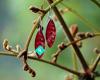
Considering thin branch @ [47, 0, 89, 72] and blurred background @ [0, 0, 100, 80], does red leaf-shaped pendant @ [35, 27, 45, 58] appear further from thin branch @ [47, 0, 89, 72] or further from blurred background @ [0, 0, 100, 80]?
blurred background @ [0, 0, 100, 80]

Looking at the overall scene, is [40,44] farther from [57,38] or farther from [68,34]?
[57,38]

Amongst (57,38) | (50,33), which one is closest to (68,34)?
(50,33)

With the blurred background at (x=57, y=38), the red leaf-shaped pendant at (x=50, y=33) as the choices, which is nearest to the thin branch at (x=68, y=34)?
the red leaf-shaped pendant at (x=50, y=33)

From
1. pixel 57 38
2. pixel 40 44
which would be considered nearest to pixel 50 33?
pixel 40 44

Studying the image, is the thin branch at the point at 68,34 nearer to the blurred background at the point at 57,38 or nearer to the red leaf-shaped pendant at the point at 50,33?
the red leaf-shaped pendant at the point at 50,33

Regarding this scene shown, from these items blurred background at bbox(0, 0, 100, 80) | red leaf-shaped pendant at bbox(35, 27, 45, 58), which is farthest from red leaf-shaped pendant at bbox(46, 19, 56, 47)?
blurred background at bbox(0, 0, 100, 80)

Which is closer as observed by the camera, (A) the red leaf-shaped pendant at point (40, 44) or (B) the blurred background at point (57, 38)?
(A) the red leaf-shaped pendant at point (40, 44)

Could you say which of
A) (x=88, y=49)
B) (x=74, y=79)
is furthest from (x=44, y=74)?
(x=74, y=79)

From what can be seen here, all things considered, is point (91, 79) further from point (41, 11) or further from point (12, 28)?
point (12, 28)

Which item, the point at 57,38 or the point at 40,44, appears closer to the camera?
the point at 40,44

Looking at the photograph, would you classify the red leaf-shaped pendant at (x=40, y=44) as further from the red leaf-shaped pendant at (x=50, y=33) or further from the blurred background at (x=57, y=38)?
the blurred background at (x=57, y=38)

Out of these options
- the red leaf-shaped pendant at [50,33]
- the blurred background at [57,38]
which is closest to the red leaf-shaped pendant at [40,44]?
the red leaf-shaped pendant at [50,33]
